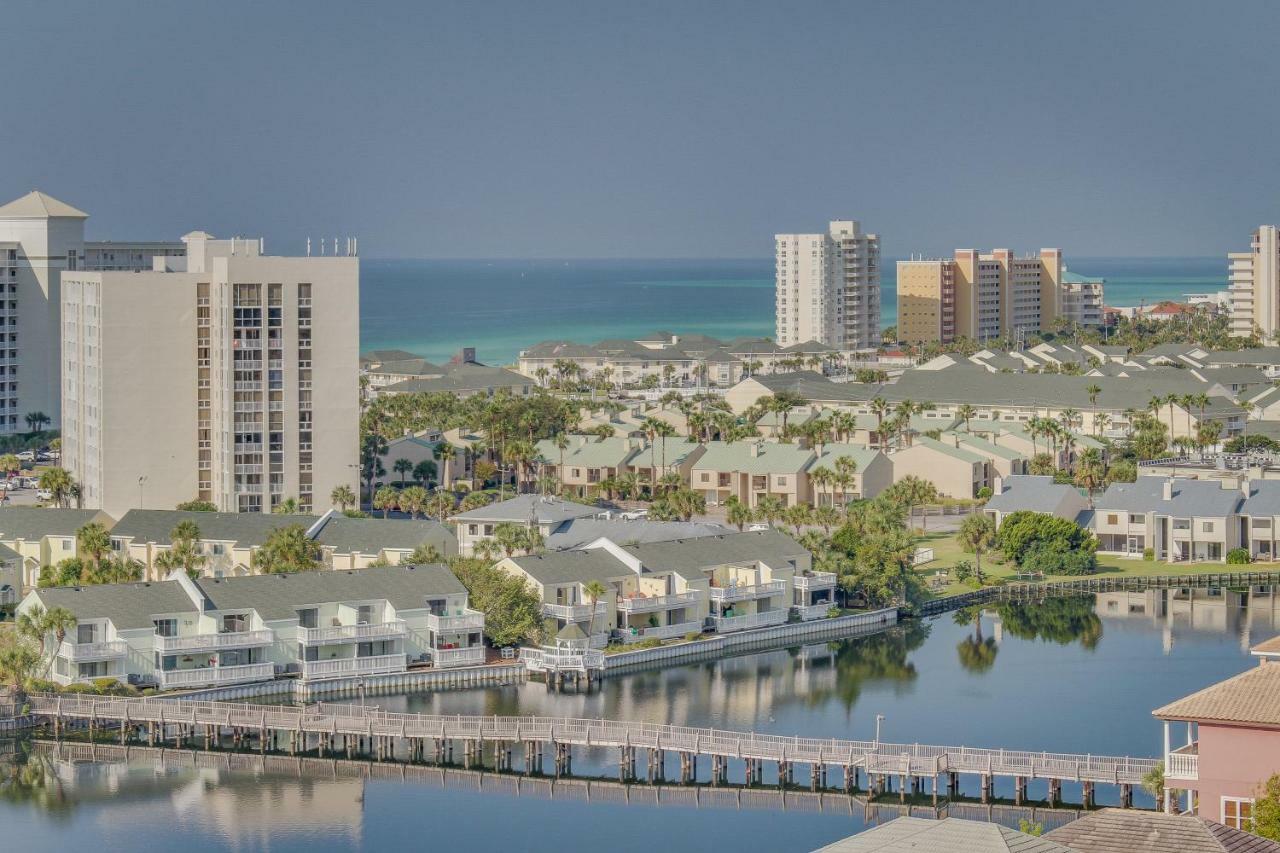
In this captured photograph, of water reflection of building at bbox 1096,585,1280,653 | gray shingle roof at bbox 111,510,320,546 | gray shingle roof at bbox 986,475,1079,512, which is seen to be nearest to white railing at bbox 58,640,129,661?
gray shingle roof at bbox 111,510,320,546

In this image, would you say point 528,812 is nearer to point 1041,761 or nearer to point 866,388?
point 1041,761

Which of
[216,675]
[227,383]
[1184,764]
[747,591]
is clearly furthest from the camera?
[227,383]

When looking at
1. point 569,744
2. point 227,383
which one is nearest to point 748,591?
point 569,744

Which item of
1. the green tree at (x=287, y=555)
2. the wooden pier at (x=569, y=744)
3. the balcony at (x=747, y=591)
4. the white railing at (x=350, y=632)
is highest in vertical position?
the green tree at (x=287, y=555)

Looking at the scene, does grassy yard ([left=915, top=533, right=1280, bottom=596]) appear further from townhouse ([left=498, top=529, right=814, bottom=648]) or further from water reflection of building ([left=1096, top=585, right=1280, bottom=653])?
townhouse ([left=498, top=529, right=814, bottom=648])

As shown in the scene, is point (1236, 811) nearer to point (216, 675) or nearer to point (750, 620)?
point (216, 675)

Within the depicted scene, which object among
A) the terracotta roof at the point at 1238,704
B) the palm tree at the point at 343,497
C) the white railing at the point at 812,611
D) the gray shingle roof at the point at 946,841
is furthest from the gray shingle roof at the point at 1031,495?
the gray shingle roof at the point at 946,841

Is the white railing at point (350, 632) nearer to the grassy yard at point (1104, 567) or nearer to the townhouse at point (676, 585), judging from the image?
the townhouse at point (676, 585)
